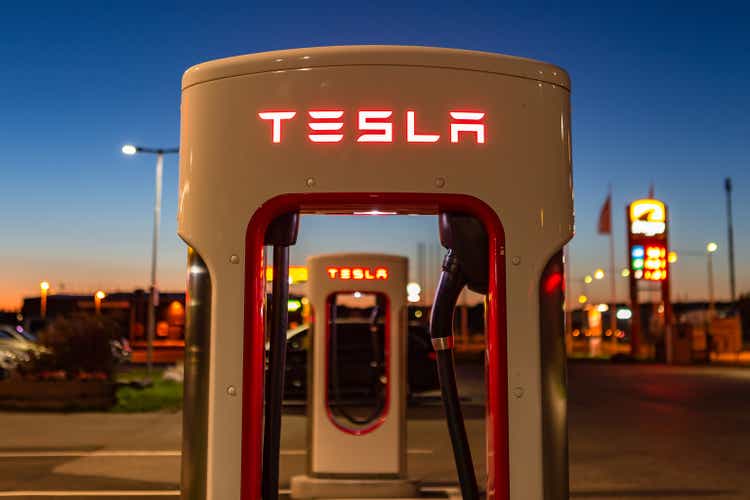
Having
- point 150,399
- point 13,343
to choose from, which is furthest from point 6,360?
point 150,399

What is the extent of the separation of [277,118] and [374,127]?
283 mm

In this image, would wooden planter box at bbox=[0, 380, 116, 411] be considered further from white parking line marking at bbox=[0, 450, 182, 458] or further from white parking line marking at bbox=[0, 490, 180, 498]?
white parking line marking at bbox=[0, 490, 180, 498]

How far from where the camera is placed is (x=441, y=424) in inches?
526

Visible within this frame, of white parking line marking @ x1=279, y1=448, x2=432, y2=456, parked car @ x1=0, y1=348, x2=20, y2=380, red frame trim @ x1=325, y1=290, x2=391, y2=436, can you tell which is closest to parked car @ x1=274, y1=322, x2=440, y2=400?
white parking line marking @ x1=279, y1=448, x2=432, y2=456

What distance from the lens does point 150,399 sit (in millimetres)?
17047

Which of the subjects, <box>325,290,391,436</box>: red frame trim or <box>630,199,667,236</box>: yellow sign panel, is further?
<box>630,199,667,236</box>: yellow sign panel

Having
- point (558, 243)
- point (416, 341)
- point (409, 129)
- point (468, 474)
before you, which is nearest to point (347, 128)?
point (409, 129)

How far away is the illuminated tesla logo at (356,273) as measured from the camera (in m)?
8.01

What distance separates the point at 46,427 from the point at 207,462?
11700 mm

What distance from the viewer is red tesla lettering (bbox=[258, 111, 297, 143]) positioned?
2.49 m

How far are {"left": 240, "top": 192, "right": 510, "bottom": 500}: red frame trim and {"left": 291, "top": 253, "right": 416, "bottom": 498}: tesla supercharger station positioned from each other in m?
5.07

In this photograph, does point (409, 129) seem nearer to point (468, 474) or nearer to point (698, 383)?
point (468, 474)

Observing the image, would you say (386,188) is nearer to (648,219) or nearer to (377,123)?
(377,123)

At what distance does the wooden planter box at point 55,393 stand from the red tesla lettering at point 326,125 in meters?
14.3
